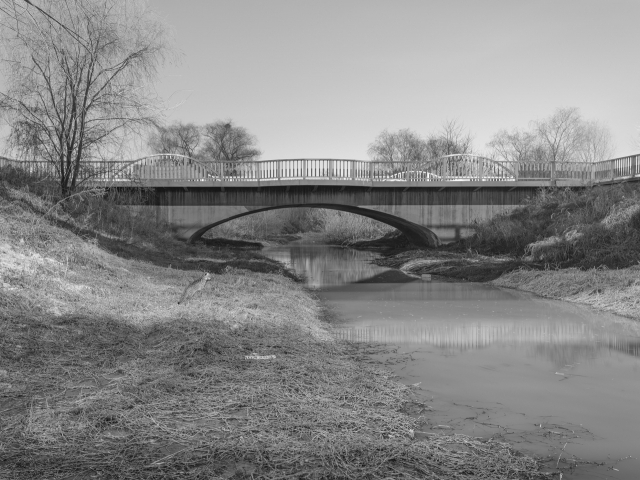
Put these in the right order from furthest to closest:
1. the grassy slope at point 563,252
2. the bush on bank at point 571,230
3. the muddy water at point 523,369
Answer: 1. the bush on bank at point 571,230
2. the grassy slope at point 563,252
3. the muddy water at point 523,369

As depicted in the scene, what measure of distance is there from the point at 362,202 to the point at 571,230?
1094cm

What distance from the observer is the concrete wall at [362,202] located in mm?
28781

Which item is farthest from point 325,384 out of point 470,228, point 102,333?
point 470,228

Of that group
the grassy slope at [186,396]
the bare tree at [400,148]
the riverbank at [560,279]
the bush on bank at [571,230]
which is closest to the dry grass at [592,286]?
the riverbank at [560,279]

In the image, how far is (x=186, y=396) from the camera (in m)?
5.05

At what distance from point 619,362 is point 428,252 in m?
20.2

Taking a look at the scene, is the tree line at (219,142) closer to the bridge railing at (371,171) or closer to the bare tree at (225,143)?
the bare tree at (225,143)

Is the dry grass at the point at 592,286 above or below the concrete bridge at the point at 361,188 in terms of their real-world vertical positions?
below

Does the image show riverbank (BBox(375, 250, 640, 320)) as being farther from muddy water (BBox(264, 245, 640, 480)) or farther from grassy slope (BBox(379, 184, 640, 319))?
muddy water (BBox(264, 245, 640, 480))

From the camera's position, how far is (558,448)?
4449mm

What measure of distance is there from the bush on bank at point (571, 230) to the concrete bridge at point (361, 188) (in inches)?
41.5

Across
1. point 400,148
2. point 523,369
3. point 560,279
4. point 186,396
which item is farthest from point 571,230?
point 400,148

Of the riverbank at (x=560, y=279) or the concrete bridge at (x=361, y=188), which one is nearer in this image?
the riverbank at (x=560, y=279)

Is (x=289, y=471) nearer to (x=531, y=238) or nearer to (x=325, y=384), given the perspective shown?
(x=325, y=384)
